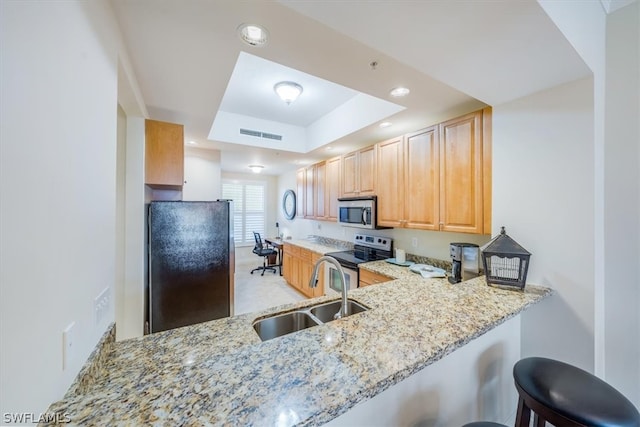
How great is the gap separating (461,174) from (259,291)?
12.6ft

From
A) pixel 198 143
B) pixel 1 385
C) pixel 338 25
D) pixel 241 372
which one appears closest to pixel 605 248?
pixel 338 25

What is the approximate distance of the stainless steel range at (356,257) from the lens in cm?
295

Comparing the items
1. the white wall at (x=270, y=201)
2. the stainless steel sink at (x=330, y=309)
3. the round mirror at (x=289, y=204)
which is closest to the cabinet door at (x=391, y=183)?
the stainless steel sink at (x=330, y=309)

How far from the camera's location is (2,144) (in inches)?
18.5

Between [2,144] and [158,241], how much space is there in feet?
7.02

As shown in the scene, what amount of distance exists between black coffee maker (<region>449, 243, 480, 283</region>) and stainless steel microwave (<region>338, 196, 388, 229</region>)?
1.06 m

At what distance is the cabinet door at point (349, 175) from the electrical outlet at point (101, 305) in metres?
2.81

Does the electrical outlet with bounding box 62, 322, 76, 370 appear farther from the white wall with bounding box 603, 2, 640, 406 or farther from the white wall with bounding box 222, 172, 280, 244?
the white wall with bounding box 222, 172, 280, 244

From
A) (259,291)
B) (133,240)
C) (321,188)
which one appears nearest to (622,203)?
(321,188)

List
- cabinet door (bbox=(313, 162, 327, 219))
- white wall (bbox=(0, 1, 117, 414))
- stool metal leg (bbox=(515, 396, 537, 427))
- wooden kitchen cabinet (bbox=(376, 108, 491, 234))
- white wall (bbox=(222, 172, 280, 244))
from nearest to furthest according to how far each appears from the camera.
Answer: white wall (bbox=(0, 1, 117, 414)), stool metal leg (bbox=(515, 396, 537, 427)), wooden kitchen cabinet (bbox=(376, 108, 491, 234)), cabinet door (bbox=(313, 162, 327, 219)), white wall (bbox=(222, 172, 280, 244))

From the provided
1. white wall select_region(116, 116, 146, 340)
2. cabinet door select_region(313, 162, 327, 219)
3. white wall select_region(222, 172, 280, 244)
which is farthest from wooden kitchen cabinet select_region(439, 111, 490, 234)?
white wall select_region(222, 172, 280, 244)

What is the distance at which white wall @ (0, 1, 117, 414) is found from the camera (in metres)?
0.49

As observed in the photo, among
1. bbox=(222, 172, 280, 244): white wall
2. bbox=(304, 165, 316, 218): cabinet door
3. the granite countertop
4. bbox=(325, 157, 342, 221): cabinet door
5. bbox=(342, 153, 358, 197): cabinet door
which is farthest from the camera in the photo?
bbox=(222, 172, 280, 244): white wall

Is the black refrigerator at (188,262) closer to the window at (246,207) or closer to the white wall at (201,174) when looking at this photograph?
the white wall at (201,174)
